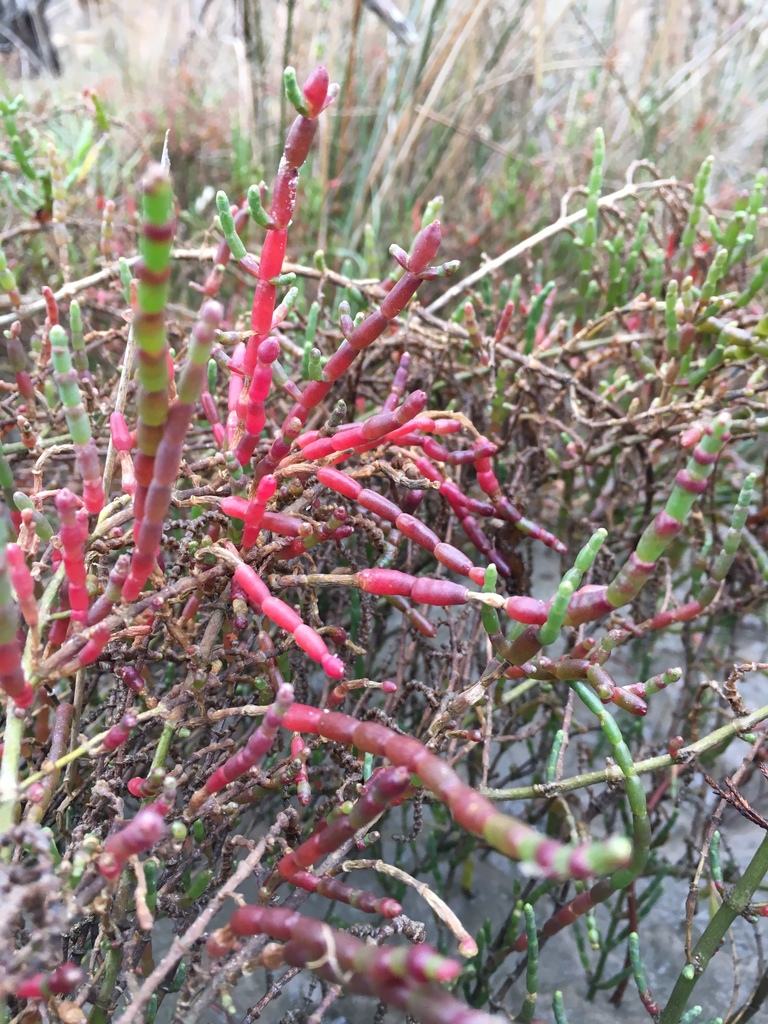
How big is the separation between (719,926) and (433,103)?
1974 mm

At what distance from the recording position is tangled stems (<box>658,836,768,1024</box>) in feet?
2.12

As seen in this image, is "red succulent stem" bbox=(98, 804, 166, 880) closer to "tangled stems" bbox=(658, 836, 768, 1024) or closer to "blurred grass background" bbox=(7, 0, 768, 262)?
"tangled stems" bbox=(658, 836, 768, 1024)

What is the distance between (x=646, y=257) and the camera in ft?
4.02

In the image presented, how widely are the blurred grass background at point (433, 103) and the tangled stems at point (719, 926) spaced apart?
1.20 m

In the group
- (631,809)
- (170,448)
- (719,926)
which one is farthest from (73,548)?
(719,926)

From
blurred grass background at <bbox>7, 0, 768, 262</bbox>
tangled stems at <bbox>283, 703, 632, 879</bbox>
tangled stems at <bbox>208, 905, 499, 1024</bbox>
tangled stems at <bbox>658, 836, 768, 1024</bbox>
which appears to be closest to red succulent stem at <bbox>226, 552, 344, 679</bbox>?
tangled stems at <bbox>283, 703, 632, 879</bbox>

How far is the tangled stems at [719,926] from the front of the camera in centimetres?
65

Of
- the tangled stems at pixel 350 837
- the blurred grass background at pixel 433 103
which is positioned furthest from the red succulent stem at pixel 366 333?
the blurred grass background at pixel 433 103

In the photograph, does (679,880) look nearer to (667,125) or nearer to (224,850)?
(224,850)

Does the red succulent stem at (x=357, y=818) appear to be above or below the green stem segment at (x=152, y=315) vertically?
below

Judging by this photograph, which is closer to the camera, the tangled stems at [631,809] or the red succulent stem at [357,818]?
the red succulent stem at [357,818]

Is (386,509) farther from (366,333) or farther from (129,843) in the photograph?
(129,843)

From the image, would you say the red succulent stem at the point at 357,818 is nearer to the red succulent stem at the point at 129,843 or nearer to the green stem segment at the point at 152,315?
the red succulent stem at the point at 129,843

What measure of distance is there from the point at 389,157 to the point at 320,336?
1.07 meters
